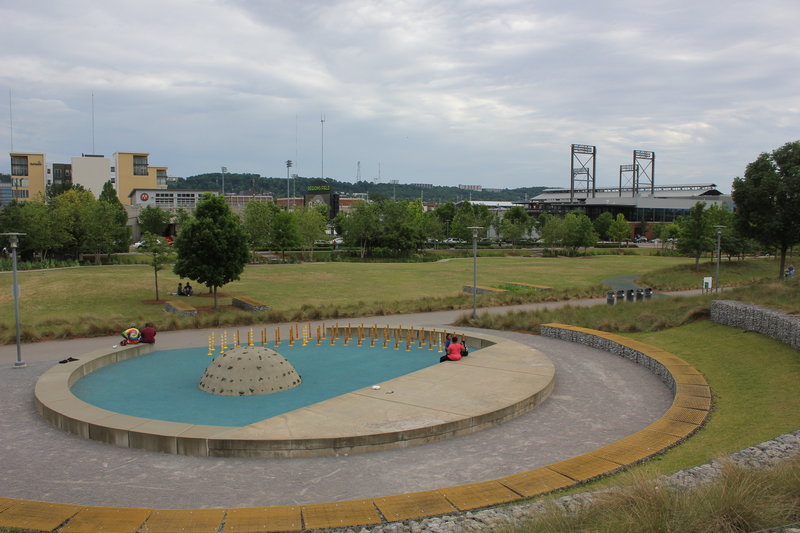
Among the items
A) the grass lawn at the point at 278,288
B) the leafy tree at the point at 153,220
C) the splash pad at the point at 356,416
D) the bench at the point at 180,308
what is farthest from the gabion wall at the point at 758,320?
the leafy tree at the point at 153,220

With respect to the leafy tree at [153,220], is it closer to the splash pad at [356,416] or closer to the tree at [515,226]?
the tree at [515,226]

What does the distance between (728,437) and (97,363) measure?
19.2 metres

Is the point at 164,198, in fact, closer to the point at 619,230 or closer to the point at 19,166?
the point at 19,166

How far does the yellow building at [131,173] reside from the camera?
466ft

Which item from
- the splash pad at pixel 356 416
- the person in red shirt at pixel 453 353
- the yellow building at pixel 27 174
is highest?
the yellow building at pixel 27 174

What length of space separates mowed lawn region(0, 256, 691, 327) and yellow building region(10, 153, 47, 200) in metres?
92.7

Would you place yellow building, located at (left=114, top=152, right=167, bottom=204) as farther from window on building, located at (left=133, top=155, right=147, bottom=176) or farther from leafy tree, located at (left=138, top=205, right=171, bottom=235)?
leafy tree, located at (left=138, top=205, right=171, bottom=235)

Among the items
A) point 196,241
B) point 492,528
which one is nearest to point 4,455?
point 492,528

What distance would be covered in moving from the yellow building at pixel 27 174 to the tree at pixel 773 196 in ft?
459

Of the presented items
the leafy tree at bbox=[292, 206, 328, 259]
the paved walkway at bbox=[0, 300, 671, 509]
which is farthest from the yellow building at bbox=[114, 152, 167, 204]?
the paved walkway at bbox=[0, 300, 671, 509]

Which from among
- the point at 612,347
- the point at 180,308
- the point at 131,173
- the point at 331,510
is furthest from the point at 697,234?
the point at 131,173

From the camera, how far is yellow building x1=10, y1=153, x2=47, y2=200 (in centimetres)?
13325

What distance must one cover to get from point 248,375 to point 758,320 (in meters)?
17.2

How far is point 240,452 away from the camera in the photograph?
12.1 metres
